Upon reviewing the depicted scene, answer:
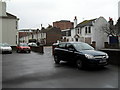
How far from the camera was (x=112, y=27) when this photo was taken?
3766 centimetres

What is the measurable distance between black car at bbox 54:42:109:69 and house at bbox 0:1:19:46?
23.2 metres

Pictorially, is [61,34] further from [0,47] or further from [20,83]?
[20,83]

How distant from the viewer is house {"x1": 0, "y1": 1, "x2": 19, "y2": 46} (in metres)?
33.4

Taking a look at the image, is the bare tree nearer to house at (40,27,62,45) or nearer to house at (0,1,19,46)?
house at (0,1,19,46)

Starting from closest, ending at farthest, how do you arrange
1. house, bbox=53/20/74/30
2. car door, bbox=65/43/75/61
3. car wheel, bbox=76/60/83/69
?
car wheel, bbox=76/60/83/69 → car door, bbox=65/43/75/61 → house, bbox=53/20/74/30

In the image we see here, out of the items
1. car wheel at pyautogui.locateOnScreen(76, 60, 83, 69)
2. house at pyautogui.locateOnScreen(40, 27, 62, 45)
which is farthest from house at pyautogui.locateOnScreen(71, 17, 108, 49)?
car wheel at pyautogui.locateOnScreen(76, 60, 83, 69)

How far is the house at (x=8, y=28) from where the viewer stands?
33438 millimetres

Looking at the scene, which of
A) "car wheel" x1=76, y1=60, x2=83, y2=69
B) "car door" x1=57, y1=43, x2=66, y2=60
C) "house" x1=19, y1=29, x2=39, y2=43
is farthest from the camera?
"house" x1=19, y1=29, x2=39, y2=43

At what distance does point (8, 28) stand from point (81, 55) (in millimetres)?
26518

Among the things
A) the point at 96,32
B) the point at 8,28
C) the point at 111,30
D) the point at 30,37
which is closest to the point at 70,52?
the point at 8,28

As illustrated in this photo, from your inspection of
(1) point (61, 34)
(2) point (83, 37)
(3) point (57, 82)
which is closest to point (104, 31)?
(2) point (83, 37)

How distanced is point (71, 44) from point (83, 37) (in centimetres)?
3279

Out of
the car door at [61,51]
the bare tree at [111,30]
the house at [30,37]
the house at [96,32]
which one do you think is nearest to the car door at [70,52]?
the car door at [61,51]

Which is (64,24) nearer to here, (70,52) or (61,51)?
(61,51)
